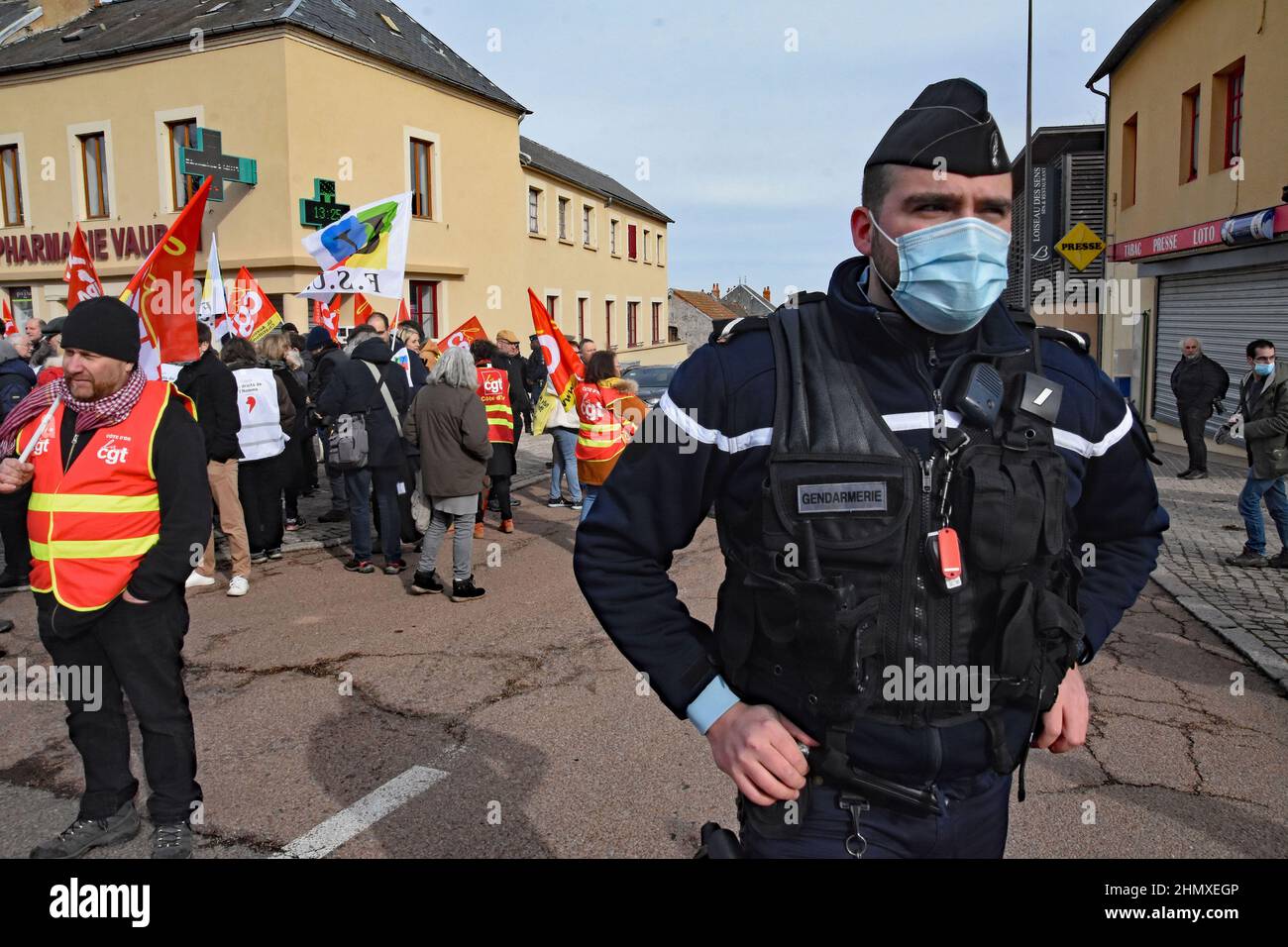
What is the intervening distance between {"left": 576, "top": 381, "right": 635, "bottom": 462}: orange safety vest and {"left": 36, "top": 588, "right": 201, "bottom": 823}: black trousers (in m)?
5.43

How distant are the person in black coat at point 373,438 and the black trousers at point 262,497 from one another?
2.40 feet

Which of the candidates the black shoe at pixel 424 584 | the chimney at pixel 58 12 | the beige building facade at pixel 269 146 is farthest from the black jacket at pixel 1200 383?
the chimney at pixel 58 12

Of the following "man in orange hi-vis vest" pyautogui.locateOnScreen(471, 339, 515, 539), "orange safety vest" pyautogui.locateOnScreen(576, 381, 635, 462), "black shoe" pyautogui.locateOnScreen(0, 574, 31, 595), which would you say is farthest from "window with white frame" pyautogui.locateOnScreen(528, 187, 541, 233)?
"black shoe" pyautogui.locateOnScreen(0, 574, 31, 595)

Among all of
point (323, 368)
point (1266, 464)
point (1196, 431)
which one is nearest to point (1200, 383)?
point (1196, 431)

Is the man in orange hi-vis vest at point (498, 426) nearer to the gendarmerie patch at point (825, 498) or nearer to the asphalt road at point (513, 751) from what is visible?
the asphalt road at point (513, 751)

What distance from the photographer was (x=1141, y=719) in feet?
16.9

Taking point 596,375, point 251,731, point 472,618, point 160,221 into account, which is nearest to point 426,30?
point 160,221

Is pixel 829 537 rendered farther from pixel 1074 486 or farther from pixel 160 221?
pixel 160 221

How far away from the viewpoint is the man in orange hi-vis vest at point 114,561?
3.74 meters

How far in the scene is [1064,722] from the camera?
6.63 ft

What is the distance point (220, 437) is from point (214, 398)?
0.30 m

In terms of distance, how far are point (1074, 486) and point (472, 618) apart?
5662 mm

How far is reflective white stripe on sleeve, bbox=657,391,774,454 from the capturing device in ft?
6.19

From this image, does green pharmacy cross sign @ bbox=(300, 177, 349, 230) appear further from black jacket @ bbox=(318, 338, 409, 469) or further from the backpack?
the backpack
